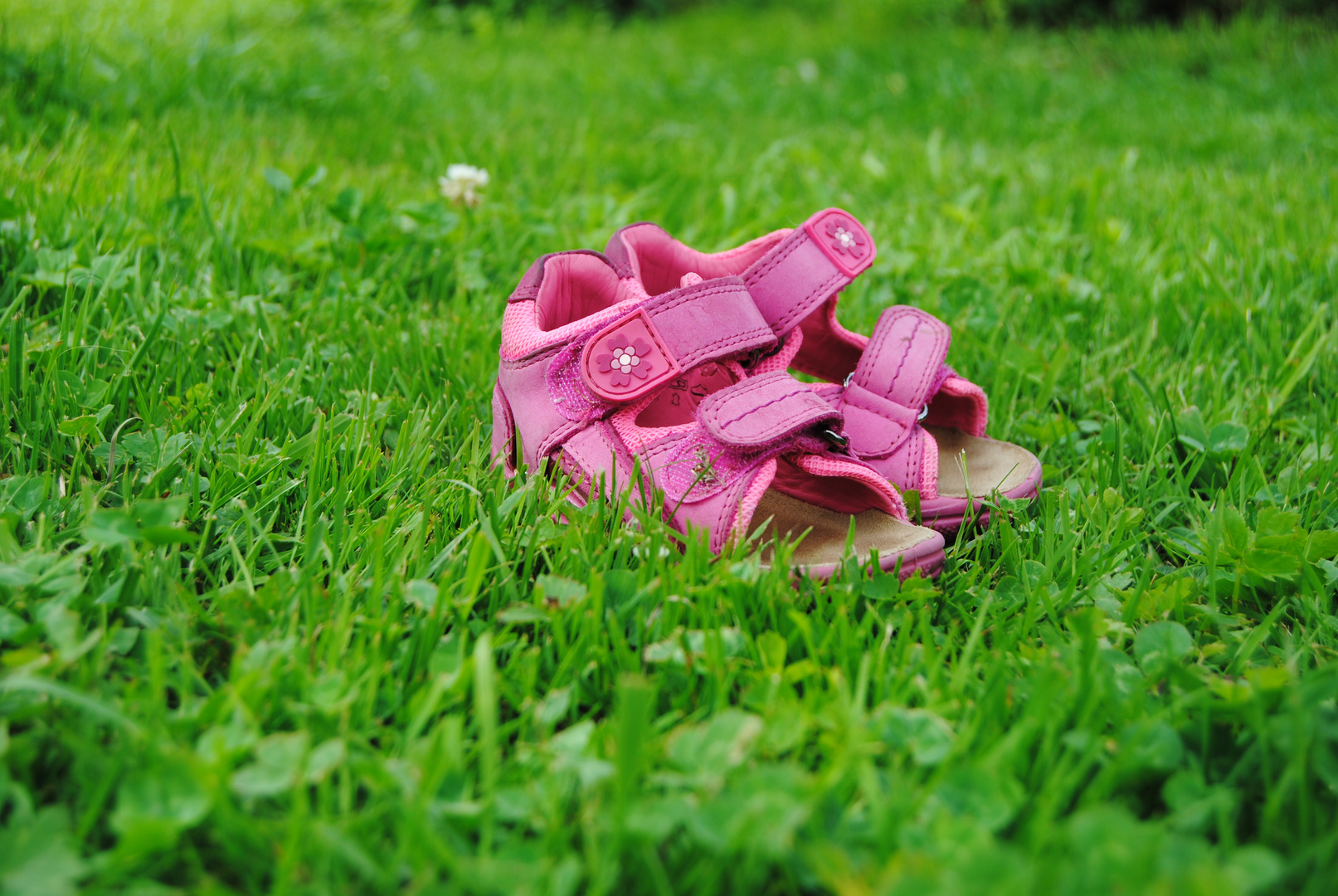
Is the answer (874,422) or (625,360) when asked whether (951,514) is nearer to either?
(874,422)

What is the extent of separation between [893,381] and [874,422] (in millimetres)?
125

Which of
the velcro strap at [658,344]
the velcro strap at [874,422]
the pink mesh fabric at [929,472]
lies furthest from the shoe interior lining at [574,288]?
the pink mesh fabric at [929,472]

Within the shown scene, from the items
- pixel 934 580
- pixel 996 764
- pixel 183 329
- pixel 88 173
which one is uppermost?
pixel 88 173

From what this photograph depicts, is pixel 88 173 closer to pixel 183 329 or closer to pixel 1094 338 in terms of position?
pixel 183 329

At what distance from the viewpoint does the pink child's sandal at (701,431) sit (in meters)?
1.56

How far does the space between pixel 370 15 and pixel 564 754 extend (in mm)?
8043

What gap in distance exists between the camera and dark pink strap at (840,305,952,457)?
5.90 feet

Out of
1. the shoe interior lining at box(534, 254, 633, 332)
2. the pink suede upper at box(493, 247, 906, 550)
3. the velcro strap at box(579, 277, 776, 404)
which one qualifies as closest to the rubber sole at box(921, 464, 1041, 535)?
the pink suede upper at box(493, 247, 906, 550)

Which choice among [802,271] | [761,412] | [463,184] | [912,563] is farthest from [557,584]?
[463,184]

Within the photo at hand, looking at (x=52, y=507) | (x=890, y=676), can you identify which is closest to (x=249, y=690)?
(x=52, y=507)

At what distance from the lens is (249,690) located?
3.76 ft

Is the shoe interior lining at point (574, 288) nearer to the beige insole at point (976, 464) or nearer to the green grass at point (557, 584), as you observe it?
the green grass at point (557, 584)

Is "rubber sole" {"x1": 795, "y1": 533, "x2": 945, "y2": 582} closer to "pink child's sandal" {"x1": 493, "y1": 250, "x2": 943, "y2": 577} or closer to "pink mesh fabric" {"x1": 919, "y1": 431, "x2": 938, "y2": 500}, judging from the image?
"pink child's sandal" {"x1": 493, "y1": 250, "x2": 943, "y2": 577}

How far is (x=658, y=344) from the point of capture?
1643 mm
